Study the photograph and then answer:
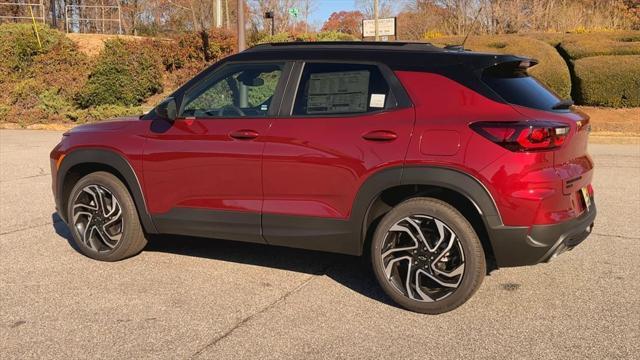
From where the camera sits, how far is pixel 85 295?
4160 millimetres

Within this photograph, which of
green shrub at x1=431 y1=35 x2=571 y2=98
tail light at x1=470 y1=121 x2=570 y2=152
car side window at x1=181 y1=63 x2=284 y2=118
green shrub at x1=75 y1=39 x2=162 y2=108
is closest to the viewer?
tail light at x1=470 y1=121 x2=570 y2=152

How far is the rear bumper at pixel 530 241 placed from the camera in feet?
11.5

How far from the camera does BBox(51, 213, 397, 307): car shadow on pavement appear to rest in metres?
4.48

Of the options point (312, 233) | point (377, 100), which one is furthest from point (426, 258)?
point (377, 100)

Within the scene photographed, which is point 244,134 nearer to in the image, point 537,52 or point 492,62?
point 492,62

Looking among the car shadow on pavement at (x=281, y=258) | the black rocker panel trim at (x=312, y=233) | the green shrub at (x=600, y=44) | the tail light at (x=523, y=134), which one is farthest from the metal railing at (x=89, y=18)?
the tail light at (x=523, y=134)

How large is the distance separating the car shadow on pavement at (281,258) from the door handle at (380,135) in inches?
45.3

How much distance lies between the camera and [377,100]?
3910 mm

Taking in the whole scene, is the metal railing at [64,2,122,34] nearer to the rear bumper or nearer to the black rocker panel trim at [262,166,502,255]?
the black rocker panel trim at [262,166,502,255]

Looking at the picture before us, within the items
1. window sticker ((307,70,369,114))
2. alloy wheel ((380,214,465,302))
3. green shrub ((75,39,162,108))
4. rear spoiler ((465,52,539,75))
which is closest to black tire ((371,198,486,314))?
alloy wheel ((380,214,465,302))

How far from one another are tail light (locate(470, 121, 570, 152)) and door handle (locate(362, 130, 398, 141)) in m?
0.51

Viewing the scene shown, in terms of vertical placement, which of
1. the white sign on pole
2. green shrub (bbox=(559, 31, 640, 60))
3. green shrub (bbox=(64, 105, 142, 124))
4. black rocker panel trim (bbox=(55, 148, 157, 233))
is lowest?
green shrub (bbox=(64, 105, 142, 124))

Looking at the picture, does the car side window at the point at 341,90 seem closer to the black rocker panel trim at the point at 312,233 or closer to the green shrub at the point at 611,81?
the black rocker panel trim at the point at 312,233

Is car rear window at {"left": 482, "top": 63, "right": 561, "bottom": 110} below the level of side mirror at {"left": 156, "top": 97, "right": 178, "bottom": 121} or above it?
above
